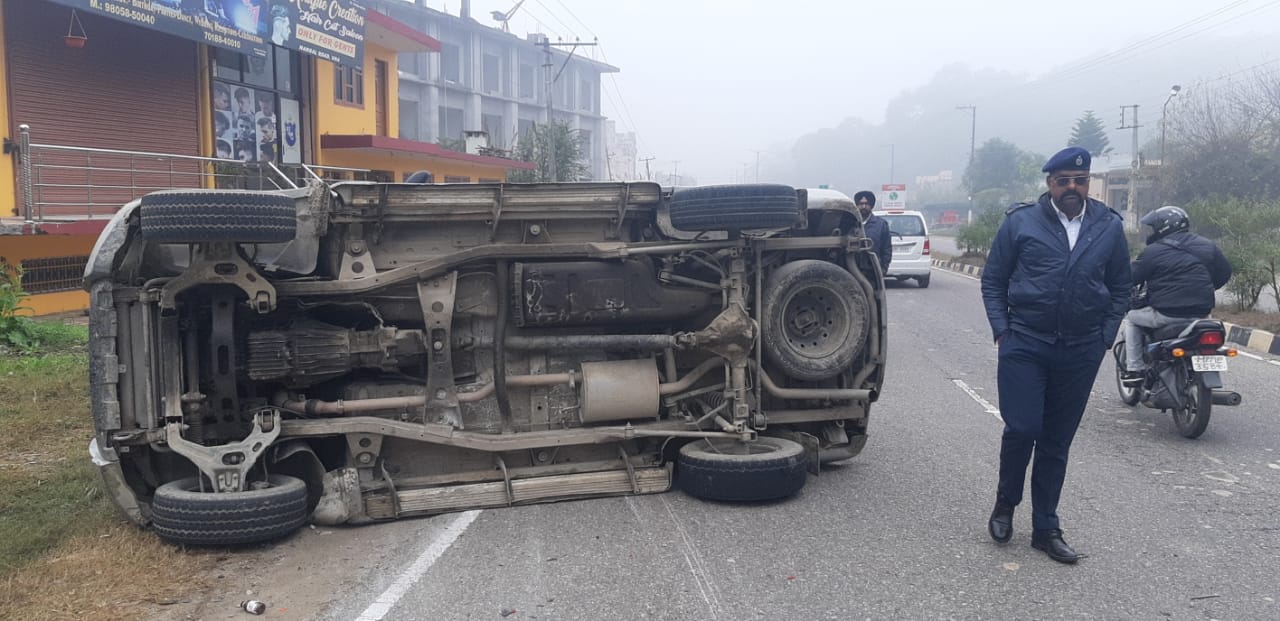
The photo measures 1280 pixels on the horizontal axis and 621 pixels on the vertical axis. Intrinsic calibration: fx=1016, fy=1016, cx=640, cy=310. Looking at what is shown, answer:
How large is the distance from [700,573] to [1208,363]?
15.5ft

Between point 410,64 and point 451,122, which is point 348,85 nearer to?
point 410,64

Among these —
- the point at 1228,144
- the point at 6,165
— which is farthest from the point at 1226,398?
the point at 1228,144

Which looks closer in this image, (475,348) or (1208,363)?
(475,348)

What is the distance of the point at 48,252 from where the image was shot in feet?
46.0

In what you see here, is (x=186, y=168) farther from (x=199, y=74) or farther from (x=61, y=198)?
(x=61, y=198)

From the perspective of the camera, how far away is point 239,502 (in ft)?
15.9

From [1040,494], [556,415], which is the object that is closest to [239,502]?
[556,415]

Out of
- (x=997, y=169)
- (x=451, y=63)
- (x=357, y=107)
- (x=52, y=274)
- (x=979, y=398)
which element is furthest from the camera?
(x=997, y=169)

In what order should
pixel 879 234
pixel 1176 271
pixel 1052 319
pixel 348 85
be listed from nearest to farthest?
1. pixel 1052 319
2. pixel 1176 271
3. pixel 879 234
4. pixel 348 85

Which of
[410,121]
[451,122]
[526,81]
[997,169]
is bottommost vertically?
[997,169]

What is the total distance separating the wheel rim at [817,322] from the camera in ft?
20.3

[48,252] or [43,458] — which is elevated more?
[48,252]

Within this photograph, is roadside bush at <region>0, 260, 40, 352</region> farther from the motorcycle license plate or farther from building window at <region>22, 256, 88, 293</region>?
the motorcycle license plate

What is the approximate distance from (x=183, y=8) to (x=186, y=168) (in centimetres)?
289
